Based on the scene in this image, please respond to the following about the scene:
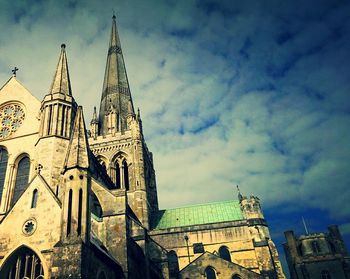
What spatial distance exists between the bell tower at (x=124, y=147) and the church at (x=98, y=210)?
127 millimetres

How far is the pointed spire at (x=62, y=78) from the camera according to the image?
26.5 metres

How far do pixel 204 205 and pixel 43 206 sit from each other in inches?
1091

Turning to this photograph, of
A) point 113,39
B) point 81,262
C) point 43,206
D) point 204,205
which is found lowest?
point 81,262

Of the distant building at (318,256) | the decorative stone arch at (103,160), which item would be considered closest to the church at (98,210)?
the decorative stone arch at (103,160)

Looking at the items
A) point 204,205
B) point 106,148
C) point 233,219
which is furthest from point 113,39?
point 233,219

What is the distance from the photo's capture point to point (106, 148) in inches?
1570

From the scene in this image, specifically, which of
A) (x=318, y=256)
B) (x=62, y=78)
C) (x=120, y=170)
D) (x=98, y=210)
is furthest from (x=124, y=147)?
(x=318, y=256)

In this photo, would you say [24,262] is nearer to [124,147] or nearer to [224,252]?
[224,252]

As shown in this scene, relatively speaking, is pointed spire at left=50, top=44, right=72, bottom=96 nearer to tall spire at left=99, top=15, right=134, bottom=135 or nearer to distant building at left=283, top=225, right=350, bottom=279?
tall spire at left=99, top=15, right=134, bottom=135

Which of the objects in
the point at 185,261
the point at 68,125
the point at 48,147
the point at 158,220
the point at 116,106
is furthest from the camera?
the point at 116,106

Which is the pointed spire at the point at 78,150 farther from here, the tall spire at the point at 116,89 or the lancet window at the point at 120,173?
the tall spire at the point at 116,89

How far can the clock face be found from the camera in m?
26.0

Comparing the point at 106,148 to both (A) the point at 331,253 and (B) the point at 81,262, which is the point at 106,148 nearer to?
(B) the point at 81,262

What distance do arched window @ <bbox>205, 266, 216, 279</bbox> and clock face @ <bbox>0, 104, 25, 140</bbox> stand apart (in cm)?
1864
